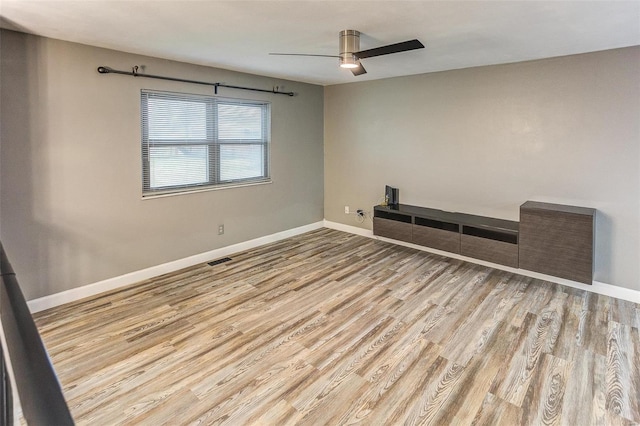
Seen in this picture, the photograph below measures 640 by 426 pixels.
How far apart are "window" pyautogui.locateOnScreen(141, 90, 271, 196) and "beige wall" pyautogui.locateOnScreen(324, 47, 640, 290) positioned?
1.44 meters

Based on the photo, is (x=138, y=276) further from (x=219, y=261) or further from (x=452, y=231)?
(x=452, y=231)

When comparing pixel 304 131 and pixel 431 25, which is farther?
pixel 304 131

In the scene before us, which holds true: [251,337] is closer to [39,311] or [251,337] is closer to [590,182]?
[39,311]

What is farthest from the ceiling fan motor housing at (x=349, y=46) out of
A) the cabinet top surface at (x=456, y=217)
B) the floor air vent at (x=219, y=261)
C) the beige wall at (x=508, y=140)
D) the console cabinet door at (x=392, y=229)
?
the floor air vent at (x=219, y=261)

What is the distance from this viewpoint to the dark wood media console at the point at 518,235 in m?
3.51

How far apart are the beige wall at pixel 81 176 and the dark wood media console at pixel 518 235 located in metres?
2.52

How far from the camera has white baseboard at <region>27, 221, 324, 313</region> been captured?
11.1ft

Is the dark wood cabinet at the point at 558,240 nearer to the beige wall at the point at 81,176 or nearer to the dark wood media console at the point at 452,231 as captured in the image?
the dark wood media console at the point at 452,231

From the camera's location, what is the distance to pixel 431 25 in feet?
9.14

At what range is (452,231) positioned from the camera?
446 cm

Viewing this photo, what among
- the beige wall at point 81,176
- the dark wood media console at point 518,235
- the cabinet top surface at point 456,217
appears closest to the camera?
the beige wall at point 81,176

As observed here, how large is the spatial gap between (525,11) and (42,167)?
4040 mm

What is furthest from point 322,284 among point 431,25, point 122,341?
point 431,25

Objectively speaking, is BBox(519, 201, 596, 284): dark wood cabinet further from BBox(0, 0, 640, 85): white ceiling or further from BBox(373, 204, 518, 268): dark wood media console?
BBox(0, 0, 640, 85): white ceiling
